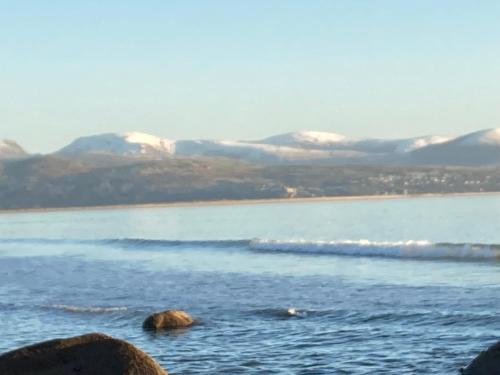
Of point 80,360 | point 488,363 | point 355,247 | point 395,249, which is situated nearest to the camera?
point 80,360

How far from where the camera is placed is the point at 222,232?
99000 millimetres

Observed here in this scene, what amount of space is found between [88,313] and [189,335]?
23.9 feet

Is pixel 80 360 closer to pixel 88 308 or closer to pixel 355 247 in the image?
pixel 88 308

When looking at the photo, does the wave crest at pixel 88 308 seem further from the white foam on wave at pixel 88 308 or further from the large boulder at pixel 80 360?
the large boulder at pixel 80 360

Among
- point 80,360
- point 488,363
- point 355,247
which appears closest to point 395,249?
point 355,247

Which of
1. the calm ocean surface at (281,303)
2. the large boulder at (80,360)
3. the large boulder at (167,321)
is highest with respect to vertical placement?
the large boulder at (80,360)

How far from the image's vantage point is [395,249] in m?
57.1

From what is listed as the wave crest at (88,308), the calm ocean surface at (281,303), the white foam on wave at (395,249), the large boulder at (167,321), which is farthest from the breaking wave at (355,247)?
the large boulder at (167,321)

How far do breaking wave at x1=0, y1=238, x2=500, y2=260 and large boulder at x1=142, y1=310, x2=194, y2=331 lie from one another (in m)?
25.5

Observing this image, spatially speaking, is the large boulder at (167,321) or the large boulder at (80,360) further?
the large boulder at (167,321)

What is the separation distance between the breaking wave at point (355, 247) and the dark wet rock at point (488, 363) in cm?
3207

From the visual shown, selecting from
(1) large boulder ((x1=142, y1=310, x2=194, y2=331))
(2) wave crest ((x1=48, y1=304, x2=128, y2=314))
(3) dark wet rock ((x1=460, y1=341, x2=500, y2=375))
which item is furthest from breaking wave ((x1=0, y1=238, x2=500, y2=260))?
(3) dark wet rock ((x1=460, y1=341, x2=500, y2=375))

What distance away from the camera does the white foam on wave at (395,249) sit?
51562 mm

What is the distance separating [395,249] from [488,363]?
40.3m
